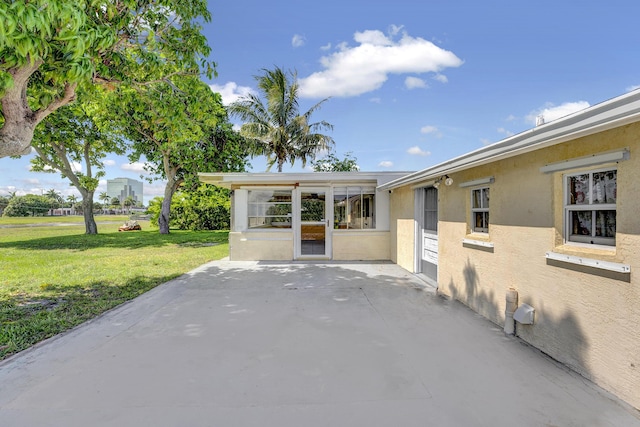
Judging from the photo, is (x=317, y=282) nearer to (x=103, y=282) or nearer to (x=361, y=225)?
(x=361, y=225)

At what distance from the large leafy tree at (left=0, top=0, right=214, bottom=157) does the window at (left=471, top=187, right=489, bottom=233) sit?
607cm

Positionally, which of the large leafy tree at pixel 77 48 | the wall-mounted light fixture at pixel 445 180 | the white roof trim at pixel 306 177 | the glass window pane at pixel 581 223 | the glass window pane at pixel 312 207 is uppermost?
the large leafy tree at pixel 77 48

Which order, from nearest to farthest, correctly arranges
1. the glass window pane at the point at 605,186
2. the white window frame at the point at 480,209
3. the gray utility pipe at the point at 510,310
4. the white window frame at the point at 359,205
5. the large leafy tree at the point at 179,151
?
the glass window pane at the point at 605,186, the gray utility pipe at the point at 510,310, the white window frame at the point at 480,209, the white window frame at the point at 359,205, the large leafy tree at the point at 179,151

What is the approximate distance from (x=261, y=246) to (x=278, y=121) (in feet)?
34.5

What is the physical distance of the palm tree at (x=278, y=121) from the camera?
17.5 m

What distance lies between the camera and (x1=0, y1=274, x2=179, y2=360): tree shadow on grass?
3902 mm

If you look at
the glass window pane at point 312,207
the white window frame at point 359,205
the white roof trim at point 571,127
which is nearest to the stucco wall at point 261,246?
the glass window pane at point 312,207

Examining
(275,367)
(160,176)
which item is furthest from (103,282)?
(160,176)

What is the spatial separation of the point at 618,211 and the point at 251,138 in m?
17.2

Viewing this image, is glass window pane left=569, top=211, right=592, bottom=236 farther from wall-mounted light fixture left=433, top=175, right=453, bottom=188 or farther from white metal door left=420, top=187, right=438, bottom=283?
white metal door left=420, top=187, right=438, bottom=283

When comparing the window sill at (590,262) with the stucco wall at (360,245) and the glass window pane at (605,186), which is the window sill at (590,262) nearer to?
the glass window pane at (605,186)

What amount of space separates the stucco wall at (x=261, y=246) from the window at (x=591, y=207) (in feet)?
24.5

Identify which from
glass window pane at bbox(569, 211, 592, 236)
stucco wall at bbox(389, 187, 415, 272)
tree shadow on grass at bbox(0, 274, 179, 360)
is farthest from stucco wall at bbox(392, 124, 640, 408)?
tree shadow on grass at bbox(0, 274, 179, 360)

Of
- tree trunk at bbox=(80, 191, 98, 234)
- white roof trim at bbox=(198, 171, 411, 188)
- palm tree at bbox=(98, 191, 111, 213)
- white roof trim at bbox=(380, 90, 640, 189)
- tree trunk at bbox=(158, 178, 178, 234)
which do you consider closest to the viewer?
white roof trim at bbox=(380, 90, 640, 189)
